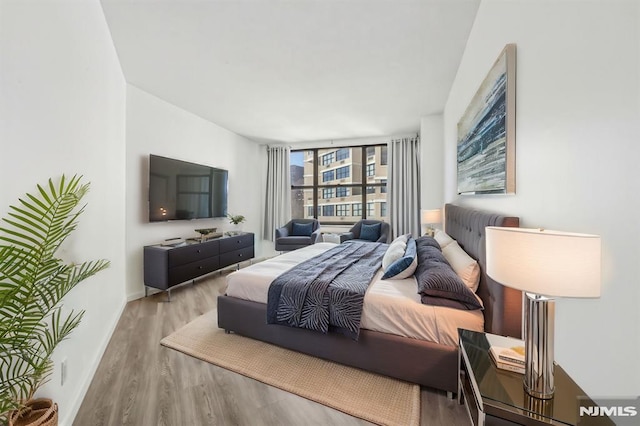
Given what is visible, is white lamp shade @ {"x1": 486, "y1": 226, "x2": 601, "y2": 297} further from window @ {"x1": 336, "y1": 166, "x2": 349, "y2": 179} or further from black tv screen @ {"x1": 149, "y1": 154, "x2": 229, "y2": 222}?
window @ {"x1": 336, "y1": 166, "x2": 349, "y2": 179}

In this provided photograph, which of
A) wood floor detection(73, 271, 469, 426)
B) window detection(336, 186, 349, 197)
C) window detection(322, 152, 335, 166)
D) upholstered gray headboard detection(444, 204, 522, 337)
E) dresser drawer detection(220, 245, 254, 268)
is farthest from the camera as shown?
window detection(322, 152, 335, 166)

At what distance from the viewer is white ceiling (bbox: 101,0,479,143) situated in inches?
78.5

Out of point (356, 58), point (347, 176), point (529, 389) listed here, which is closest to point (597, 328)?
point (529, 389)

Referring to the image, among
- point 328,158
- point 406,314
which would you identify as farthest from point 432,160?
point 406,314

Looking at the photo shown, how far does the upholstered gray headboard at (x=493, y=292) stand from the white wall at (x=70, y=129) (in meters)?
2.30

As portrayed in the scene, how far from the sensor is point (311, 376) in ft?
6.11

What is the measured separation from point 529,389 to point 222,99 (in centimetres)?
410

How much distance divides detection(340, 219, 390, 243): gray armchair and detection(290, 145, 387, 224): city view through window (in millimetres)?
544

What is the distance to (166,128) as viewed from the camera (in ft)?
12.4

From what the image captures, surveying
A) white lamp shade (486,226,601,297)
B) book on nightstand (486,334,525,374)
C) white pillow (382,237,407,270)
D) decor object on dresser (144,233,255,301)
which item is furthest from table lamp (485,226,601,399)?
decor object on dresser (144,233,255,301)

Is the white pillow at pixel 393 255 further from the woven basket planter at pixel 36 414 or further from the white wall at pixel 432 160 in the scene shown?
the white wall at pixel 432 160

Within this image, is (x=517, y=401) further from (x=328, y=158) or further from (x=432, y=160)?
(x=328, y=158)

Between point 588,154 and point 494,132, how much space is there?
34.6 inches

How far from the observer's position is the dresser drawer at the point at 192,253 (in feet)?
11.1
